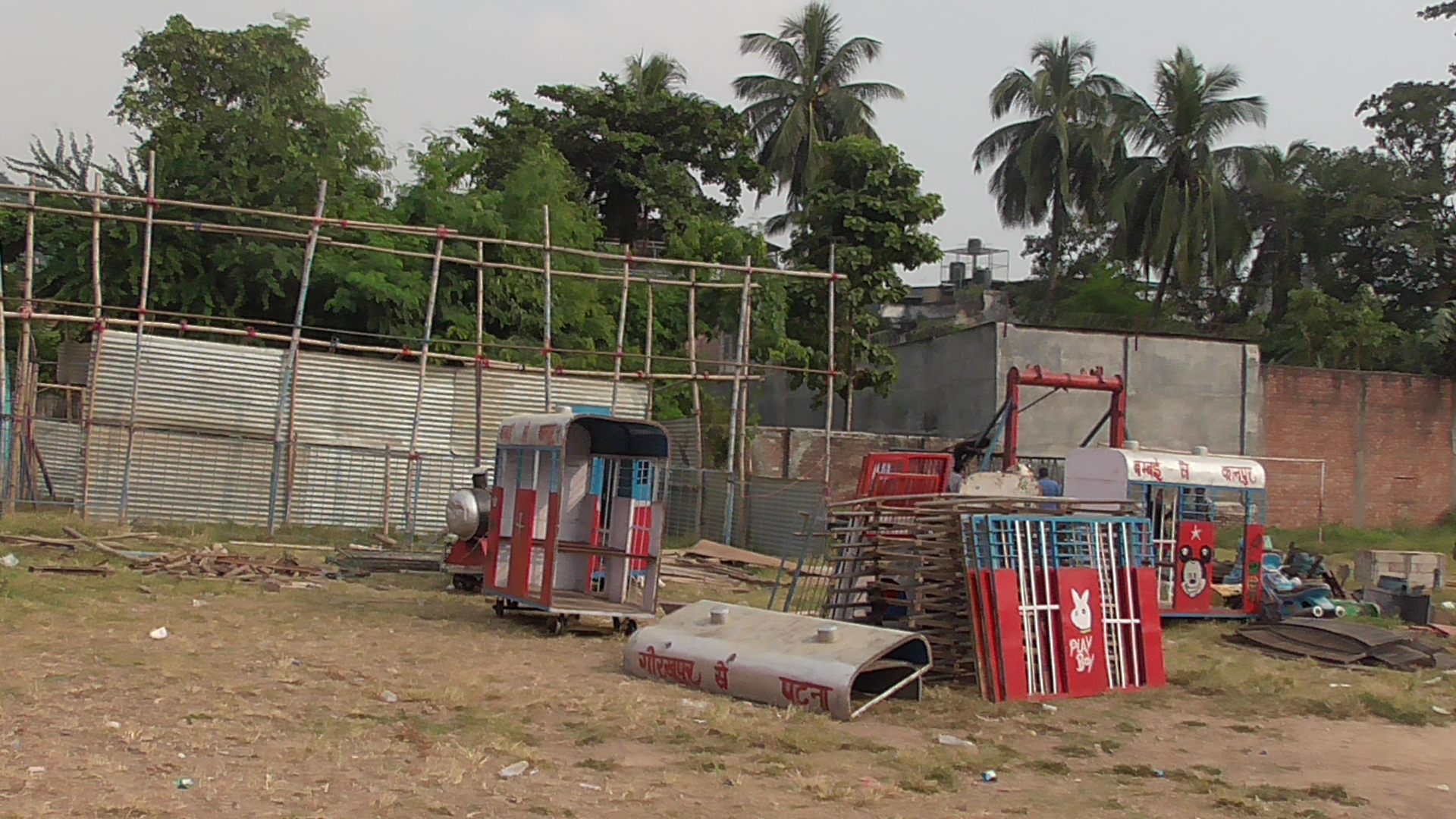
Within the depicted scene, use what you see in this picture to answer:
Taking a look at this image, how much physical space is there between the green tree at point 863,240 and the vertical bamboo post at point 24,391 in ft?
54.3

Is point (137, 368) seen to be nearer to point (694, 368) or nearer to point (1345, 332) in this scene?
point (694, 368)

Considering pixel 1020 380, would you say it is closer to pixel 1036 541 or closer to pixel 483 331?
pixel 1036 541

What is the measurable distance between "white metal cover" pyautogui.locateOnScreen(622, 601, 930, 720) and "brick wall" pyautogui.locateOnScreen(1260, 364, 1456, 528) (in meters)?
27.0

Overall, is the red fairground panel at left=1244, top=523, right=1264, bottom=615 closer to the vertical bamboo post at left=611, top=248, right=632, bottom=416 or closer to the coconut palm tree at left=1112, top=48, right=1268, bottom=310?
the vertical bamboo post at left=611, top=248, right=632, bottom=416

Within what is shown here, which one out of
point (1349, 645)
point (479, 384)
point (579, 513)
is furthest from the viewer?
point (479, 384)

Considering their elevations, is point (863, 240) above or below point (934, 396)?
above

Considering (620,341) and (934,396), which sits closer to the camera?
(620,341)

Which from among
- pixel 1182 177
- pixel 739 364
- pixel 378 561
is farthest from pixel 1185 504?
pixel 1182 177

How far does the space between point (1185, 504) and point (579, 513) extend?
7.37m

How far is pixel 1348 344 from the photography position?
39469mm

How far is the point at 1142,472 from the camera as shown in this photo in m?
16.5

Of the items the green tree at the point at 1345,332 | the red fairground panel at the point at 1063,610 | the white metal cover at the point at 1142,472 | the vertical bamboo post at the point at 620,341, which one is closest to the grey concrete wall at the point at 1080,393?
the green tree at the point at 1345,332

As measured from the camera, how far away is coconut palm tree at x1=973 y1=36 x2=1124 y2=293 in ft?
163

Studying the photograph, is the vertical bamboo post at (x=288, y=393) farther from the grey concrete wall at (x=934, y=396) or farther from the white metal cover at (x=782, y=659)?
the grey concrete wall at (x=934, y=396)
